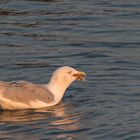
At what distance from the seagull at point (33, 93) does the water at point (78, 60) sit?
16 centimetres

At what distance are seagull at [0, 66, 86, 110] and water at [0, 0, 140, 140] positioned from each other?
16 centimetres

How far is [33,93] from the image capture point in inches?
625

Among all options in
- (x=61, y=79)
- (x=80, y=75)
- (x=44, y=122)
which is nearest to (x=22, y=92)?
(x=61, y=79)

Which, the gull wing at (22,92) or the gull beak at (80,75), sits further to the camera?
the gull beak at (80,75)

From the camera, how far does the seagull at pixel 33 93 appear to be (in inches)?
619

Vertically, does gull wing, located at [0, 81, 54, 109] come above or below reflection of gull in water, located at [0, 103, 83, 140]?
above

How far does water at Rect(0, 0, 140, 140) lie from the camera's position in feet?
47.5

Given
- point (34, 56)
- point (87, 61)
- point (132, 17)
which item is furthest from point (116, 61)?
point (132, 17)

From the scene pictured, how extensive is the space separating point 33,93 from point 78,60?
3.25 meters

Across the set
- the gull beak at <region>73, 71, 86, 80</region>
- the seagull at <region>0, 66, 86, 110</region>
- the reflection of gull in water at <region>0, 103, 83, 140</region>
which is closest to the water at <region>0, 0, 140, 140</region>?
the reflection of gull in water at <region>0, 103, 83, 140</region>

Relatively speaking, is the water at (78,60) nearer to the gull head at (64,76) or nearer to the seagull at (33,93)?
the seagull at (33,93)

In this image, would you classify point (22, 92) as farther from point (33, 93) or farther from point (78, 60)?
point (78, 60)

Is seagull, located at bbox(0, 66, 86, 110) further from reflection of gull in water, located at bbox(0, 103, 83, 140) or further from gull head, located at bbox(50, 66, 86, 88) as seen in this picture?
reflection of gull in water, located at bbox(0, 103, 83, 140)

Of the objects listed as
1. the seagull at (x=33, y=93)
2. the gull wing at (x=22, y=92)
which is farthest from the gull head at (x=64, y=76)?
the gull wing at (x=22, y=92)
